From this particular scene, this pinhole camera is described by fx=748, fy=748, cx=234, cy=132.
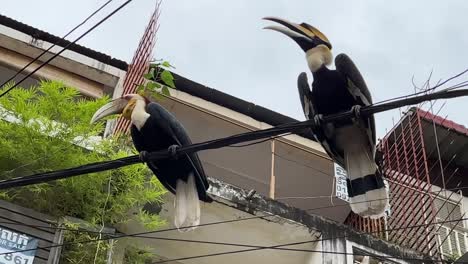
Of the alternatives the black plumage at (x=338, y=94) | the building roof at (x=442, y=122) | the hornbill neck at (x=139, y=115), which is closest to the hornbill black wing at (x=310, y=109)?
the black plumage at (x=338, y=94)

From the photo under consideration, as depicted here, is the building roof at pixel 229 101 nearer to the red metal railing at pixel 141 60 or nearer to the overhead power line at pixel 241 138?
the red metal railing at pixel 141 60

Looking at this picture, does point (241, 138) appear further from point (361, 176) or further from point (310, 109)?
point (310, 109)

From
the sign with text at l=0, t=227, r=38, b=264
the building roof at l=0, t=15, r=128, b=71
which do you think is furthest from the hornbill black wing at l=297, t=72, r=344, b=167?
the building roof at l=0, t=15, r=128, b=71

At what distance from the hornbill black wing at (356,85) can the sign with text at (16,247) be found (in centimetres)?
316

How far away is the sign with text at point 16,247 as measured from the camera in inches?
258

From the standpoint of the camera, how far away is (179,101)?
9.74 m

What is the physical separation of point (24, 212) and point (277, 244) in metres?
2.88

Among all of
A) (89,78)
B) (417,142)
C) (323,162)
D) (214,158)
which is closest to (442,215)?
(417,142)

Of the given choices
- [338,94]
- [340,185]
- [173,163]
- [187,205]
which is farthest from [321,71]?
[340,185]

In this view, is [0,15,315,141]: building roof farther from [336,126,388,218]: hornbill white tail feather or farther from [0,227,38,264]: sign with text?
[336,126,388,218]: hornbill white tail feather

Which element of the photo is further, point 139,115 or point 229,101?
point 229,101

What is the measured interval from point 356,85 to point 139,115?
5.29ft

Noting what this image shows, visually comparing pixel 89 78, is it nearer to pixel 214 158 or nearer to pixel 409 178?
pixel 214 158

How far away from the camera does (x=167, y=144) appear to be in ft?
17.9
